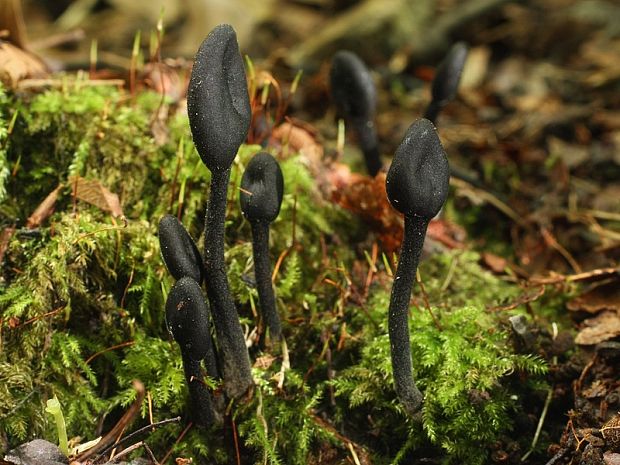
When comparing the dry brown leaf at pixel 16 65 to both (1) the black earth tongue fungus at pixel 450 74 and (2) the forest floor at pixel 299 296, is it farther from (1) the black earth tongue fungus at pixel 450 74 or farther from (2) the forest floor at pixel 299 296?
(1) the black earth tongue fungus at pixel 450 74

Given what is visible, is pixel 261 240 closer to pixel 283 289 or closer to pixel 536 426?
pixel 283 289

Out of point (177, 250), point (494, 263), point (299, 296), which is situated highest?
point (177, 250)

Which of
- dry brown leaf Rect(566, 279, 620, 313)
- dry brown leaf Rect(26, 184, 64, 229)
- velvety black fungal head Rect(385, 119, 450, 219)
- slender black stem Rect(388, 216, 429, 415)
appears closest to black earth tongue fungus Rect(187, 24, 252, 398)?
velvety black fungal head Rect(385, 119, 450, 219)

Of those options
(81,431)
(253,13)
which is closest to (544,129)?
(253,13)

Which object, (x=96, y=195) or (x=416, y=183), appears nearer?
(x=416, y=183)

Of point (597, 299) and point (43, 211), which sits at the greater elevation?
point (43, 211)

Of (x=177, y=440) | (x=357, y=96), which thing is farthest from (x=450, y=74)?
(x=177, y=440)

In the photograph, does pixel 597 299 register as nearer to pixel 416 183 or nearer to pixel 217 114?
pixel 416 183

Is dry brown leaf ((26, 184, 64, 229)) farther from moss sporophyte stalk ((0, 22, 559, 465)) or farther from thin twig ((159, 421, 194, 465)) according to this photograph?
thin twig ((159, 421, 194, 465))
